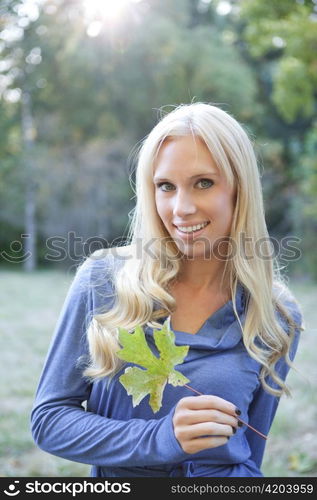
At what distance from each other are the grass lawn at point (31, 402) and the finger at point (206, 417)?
3.52 ft

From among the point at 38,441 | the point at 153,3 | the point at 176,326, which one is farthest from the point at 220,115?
the point at 153,3

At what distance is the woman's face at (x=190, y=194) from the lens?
56.4 inches

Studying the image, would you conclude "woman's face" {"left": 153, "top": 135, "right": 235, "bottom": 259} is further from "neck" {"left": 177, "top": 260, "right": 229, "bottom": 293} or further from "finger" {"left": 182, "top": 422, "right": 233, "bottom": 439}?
"finger" {"left": 182, "top": 422, "right": 233, "bottom": 439}

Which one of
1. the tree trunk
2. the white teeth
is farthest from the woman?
the tree trunk

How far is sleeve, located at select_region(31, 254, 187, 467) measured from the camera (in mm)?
1307

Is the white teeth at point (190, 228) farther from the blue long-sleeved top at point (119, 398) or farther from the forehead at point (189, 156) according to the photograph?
the blue long-sleeved top at point (119, 398)

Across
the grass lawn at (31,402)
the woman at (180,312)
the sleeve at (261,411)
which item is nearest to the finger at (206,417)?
the woman at (180,312)

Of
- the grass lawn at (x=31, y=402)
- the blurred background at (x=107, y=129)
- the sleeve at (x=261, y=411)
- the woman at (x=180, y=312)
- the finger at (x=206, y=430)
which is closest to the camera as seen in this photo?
the finger at (x=206, y=430)

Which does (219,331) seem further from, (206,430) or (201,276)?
(206,430)

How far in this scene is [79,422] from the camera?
4.57 ft

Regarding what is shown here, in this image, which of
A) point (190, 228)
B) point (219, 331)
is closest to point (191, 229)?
point (190, 228)

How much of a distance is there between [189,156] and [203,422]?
0.65 metres

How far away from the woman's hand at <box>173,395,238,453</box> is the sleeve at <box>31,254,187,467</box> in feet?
0.14

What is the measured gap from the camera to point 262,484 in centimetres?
152
